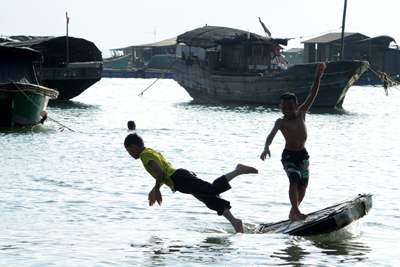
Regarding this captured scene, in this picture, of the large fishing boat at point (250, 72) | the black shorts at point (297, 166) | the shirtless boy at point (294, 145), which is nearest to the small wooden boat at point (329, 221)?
the shirtless boy at point (294, 145)

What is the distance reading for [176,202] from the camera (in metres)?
8.17

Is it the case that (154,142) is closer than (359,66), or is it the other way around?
(154,142)

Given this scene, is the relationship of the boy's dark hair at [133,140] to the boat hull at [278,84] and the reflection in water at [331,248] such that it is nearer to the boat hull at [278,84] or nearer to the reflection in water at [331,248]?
the reflection in water at [331,248]

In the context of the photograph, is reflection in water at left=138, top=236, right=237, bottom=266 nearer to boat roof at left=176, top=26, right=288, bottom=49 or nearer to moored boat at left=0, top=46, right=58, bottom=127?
moored boat at left=0, top=46, right=58, bottom=127

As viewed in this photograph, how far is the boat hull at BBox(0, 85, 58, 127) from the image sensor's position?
17.3m

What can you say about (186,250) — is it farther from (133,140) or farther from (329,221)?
(329,221)

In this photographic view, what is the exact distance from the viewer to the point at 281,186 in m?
9.41

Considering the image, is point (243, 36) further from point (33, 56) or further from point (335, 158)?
point (335, 158)

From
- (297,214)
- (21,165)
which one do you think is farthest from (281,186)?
(21,165)

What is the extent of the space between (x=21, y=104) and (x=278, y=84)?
1545 centimetres

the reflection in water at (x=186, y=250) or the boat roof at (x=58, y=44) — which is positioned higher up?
the boat roof at (x=58, y=44)

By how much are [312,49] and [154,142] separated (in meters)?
44.9

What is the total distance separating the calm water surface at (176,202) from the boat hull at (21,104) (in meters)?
0.48

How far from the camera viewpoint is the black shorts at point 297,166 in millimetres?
5836
